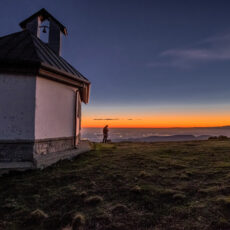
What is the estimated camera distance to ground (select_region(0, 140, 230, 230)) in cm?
322

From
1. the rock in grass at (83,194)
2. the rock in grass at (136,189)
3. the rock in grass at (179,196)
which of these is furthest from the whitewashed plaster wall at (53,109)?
the rock in grass at (179,196)

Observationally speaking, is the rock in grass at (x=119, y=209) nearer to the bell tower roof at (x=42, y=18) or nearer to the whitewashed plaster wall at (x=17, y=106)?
the whitewashed plaster wall at (x=17, y=106)

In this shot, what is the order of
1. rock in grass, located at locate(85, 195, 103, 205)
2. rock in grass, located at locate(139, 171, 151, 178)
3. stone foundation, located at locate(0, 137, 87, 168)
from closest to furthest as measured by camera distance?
rock in grass, located at locate(85, 195, 103, 205), rock in grass, located at locate(139, 171, 151, 178), stone foundation, located at locate(0, 137, 87, 168)

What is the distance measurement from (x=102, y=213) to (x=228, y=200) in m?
2.70

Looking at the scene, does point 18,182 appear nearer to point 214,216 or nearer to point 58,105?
point 58,105

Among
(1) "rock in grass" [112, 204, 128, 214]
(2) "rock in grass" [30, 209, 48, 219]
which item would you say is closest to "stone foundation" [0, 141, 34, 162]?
(2) "rock in grass" [30, 209, 48, 219]

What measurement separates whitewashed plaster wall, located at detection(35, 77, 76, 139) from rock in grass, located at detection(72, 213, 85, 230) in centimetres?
426

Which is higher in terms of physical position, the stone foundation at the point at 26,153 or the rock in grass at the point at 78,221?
the stone foundation at the point at 26,153

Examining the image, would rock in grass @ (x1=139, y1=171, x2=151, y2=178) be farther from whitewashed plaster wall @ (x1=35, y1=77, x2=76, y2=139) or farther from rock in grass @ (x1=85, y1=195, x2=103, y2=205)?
whitewashed plaster wall @ (x1=35, y1=77, x2=76, y2=139)

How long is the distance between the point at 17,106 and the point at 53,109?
58.3 inches

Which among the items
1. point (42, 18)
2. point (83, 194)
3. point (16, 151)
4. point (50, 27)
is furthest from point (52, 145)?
point (42, 18)

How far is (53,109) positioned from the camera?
779 cm

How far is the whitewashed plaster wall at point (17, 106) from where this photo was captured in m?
6.61

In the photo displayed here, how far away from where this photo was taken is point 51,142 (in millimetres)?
7684
